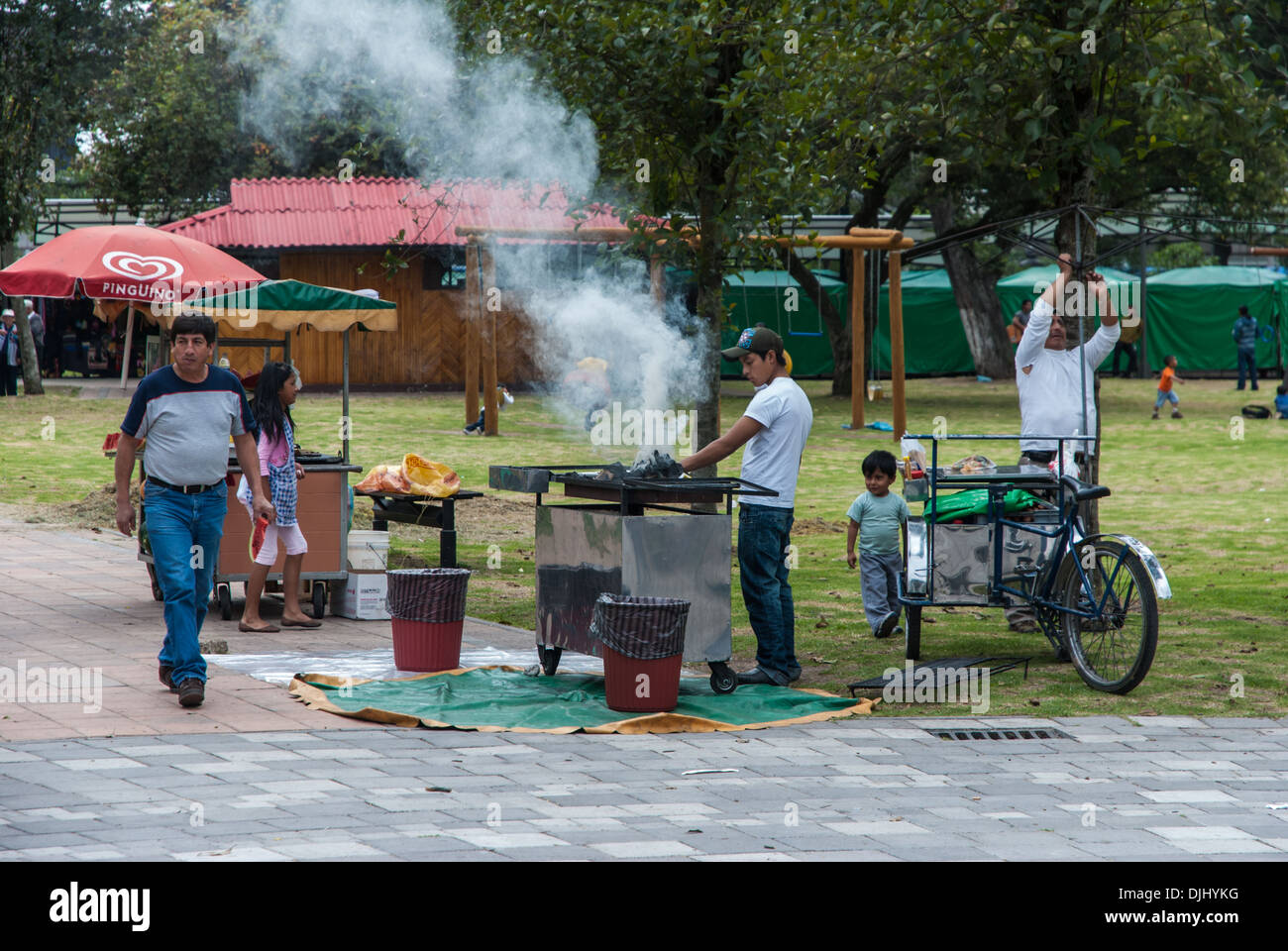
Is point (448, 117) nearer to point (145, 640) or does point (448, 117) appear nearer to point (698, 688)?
point (145, 640)

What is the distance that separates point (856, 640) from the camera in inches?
360

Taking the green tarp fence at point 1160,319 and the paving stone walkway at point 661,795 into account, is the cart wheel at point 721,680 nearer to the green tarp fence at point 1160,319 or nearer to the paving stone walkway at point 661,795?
the paving stone walkway at point 661,795

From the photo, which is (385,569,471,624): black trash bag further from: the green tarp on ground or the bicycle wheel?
the bicycle wheel

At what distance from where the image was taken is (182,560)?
22.9ft

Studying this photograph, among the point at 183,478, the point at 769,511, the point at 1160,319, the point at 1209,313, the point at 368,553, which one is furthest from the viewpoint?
the point at 1160,319

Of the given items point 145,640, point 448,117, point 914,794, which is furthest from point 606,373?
point 914,794

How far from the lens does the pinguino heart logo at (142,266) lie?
10938 mm

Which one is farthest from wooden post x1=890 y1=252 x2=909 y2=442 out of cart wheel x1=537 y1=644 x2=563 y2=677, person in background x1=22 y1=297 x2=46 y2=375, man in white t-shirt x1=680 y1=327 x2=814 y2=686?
person in background x1=22 y1=297 x2=46 y2=375

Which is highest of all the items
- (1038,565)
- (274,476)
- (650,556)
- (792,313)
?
(792,313)

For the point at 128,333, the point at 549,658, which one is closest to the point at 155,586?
the point at 549,658

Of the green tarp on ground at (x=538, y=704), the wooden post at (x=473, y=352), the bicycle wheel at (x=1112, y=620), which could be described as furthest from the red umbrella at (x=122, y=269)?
the wooden post at (x=473, y=352)

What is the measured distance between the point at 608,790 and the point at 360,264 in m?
26.3
